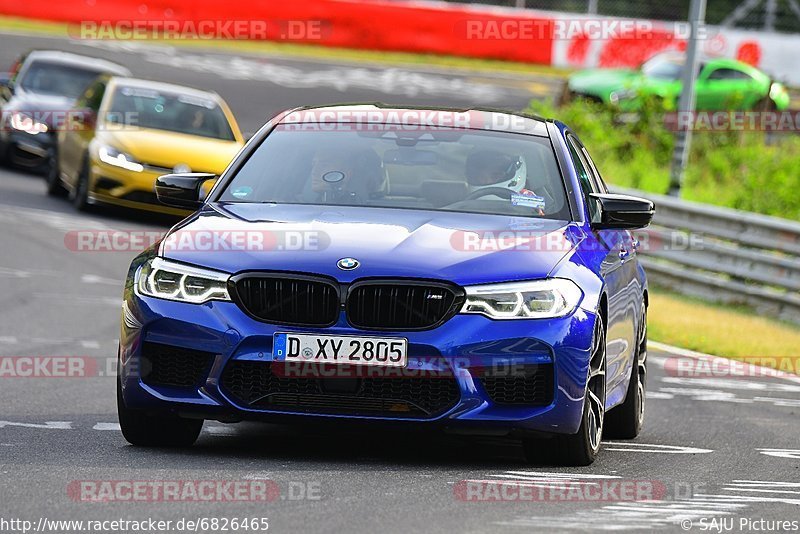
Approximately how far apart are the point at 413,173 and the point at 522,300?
4.52ft

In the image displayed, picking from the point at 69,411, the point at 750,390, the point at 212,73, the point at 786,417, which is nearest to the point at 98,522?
the point at 69,411

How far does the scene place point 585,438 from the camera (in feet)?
24.1

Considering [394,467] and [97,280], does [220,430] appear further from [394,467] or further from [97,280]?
[97,280]

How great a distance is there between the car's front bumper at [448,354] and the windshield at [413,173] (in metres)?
1.10

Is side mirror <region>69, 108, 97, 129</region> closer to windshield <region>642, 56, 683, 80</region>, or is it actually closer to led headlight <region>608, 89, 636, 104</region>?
led headlight <region>608, 89, 636, 104</region>

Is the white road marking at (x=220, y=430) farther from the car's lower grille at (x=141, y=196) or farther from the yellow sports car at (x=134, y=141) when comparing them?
the car's lower grille at (x=141, y=196)

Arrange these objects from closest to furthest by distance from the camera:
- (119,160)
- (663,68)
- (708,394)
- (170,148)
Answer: (708,394)
(119,160)
(170,148)
(663,68)

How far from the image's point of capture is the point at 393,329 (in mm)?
6934

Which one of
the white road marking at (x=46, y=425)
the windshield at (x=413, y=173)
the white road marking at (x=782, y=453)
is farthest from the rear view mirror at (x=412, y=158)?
the white road marking at (x=782, y=453)

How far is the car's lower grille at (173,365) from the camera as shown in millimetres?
7129

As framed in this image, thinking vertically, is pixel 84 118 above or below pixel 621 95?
above

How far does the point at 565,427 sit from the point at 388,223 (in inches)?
47.2

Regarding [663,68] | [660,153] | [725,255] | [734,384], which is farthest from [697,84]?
[734,384]

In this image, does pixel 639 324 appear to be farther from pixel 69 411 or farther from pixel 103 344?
pixel 103 344
